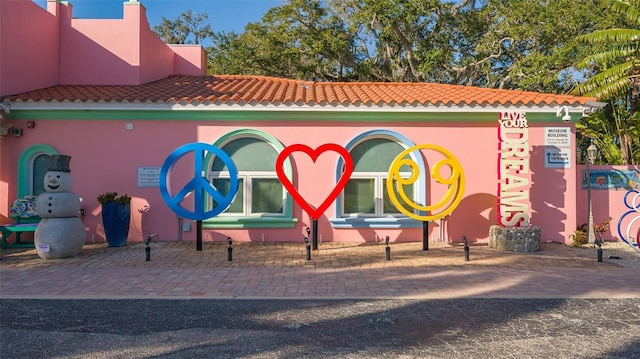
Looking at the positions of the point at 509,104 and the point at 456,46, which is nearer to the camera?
the point at 509,104

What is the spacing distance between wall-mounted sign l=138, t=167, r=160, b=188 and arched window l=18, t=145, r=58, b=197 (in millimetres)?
2035

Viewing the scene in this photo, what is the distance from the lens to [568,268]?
804cm

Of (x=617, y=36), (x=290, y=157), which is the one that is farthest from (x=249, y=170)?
(x=617, y=36)

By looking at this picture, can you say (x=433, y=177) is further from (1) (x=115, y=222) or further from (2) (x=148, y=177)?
(1) (x=115, y=222)

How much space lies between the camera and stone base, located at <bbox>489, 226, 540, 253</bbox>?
9.55 meters

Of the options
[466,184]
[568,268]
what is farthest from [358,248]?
[568,268]

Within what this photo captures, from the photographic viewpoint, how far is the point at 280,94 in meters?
11.8

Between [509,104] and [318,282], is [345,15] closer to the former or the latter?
[509,104]

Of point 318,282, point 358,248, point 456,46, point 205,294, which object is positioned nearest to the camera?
point 205,294

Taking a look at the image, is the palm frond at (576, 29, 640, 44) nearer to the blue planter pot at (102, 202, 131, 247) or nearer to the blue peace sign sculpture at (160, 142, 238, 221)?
the blue peace sign sculpture at (160, 142, 238, 221)

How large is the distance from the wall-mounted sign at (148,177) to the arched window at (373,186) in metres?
4.29

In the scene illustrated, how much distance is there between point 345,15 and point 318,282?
61.1 ft

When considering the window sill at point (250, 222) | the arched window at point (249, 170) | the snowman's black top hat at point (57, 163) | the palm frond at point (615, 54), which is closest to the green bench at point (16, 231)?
the snowman's black top hat at point (57, 163)

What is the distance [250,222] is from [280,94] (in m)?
3.48
